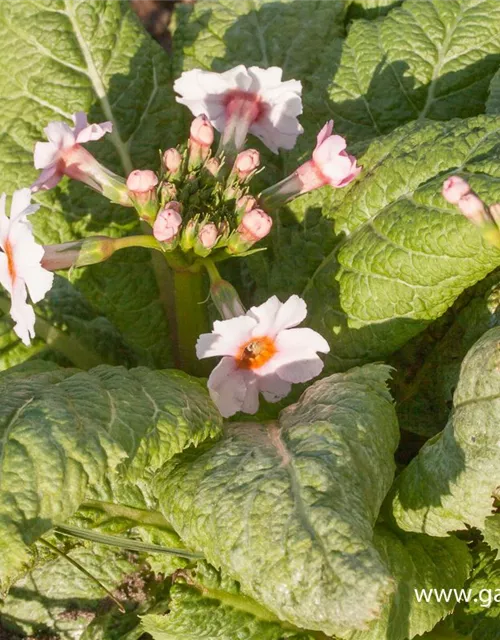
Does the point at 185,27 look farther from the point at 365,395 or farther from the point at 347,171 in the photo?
the point at 365,395

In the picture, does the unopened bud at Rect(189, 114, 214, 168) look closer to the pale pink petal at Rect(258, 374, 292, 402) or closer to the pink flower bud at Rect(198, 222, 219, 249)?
the pink flower bud at Rect(198, 222, 219, 249)

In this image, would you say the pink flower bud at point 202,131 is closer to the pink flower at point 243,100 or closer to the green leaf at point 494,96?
the pink flower at point 243,100

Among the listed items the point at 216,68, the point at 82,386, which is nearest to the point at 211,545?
the point at 82,386

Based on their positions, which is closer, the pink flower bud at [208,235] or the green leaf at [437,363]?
the pink flower bud at [208,235]

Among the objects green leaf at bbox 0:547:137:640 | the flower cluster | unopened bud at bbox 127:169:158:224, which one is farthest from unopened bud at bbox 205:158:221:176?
green leaf at bbox 0:547:137:640

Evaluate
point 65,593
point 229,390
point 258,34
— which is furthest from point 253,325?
point 258,34

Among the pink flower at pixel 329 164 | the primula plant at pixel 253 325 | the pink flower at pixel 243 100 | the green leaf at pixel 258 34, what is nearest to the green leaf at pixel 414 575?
the primula plant at pixel 253 325
